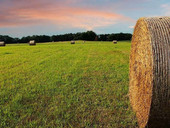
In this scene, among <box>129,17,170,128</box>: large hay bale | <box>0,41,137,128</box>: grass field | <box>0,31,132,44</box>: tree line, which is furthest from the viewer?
<box>0,31,132,44</box>: tree line

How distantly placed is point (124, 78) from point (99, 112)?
3.47 m

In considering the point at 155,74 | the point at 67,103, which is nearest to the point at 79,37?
the point at 67,103

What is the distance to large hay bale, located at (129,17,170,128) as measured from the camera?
331 cm

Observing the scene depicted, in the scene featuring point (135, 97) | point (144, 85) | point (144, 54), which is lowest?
point (135, 97)

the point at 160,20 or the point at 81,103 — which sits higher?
the point at 160,20

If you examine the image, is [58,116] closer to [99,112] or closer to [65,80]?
[99,112]

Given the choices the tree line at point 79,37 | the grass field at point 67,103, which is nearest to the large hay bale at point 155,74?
the grass field at point 67,103

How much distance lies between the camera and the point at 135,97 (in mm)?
4805

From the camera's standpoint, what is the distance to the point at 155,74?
3.34m

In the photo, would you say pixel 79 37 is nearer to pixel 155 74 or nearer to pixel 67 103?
pixel 67 103

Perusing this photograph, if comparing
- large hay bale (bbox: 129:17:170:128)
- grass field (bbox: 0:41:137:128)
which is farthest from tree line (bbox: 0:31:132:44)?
large hay bale (bbox: 129:17:170:128)

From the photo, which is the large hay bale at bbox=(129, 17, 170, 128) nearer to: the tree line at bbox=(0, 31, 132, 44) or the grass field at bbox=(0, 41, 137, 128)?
the grass field at bbox=(0, 41, 137, 128)

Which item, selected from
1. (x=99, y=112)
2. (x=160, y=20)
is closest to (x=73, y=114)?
(x=99, y=112)

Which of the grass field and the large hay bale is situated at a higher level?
the large hay bale
